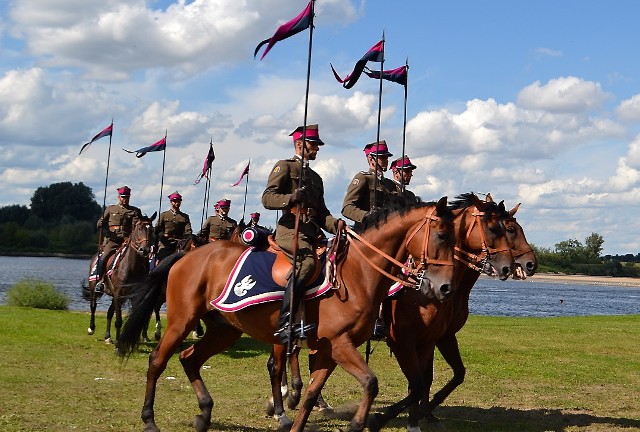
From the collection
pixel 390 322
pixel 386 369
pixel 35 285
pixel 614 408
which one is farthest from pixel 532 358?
pixel 35 285

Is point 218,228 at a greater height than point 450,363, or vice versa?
point 218,228

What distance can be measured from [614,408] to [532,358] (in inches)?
217

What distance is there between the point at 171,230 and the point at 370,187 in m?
9.41

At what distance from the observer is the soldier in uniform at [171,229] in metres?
20.3

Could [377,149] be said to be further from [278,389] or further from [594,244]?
[594,244]

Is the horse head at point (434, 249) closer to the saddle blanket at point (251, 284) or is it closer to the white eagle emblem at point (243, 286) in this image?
the saddle blanket at point (251, 284)

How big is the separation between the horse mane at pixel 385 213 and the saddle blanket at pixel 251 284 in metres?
0.56

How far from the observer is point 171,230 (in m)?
20.4

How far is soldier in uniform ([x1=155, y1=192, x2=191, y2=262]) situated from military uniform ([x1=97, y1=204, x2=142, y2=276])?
23.5 inches

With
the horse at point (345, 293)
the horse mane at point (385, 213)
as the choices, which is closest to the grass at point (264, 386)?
the horse at point (345, 293)

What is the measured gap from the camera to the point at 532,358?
18.3m

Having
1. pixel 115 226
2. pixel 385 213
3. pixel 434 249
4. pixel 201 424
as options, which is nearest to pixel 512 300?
pixel 115 226

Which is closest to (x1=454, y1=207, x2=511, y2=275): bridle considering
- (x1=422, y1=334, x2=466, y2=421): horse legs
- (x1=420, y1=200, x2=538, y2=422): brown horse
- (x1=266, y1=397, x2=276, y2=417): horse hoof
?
(x1=420, y1=200, x2=538, y2=422): brown horse

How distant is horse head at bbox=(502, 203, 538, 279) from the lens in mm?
10922
